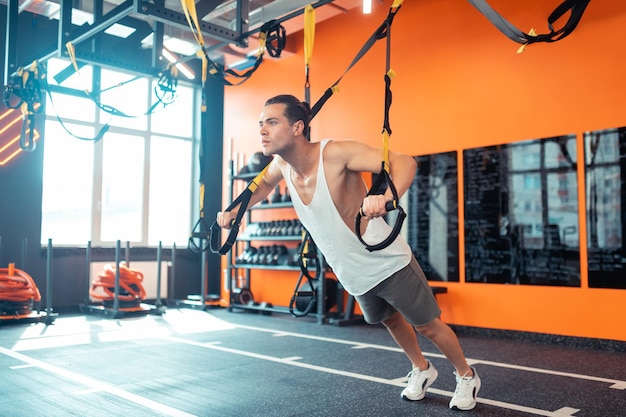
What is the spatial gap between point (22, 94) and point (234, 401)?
386 cm

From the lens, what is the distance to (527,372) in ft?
11.3

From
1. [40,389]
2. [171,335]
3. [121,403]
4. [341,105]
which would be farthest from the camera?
[341,105]

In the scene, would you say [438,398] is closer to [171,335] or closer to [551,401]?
[551,401]

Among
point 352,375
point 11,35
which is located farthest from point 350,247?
point 11,35

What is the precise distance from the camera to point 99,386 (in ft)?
9.77

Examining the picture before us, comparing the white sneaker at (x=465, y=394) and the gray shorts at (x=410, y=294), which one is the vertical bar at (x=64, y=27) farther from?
the white sneaker at (x=465, y=394)

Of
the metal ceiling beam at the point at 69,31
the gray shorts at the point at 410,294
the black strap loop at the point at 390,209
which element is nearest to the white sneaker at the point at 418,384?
the gray shorts at the point at 410,294

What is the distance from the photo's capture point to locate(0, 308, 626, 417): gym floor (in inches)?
103

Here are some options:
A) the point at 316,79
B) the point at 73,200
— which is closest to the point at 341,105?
the point at 316,79

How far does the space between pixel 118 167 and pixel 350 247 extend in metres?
5.67

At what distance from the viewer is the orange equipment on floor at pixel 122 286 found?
20.5 ft

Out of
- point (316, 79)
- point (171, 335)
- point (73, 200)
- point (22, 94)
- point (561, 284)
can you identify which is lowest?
point (171, 335)

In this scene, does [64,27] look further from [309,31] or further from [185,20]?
[309,31]

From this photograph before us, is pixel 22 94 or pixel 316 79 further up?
pixel 316 79
